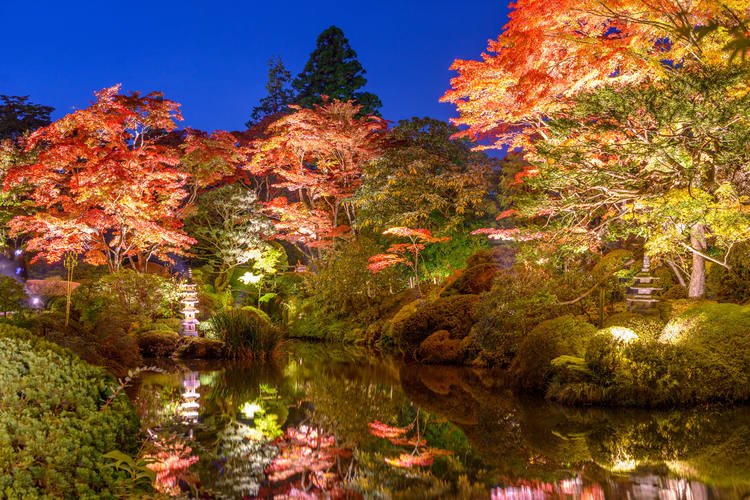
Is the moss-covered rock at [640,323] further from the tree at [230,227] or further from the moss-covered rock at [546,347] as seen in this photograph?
the tree at [230,227]

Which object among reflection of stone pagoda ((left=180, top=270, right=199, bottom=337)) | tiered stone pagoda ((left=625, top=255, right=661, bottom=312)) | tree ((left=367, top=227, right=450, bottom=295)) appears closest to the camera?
tiered stone pagoda ((left=625, top=255, right=661, bottom=312))

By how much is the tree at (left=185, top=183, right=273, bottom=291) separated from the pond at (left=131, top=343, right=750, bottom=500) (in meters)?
10.1

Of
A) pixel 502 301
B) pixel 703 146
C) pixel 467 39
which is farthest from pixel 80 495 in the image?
pixel 467 39

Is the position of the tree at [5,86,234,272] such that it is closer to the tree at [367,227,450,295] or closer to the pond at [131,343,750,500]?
the tree at [367,227,450,295]

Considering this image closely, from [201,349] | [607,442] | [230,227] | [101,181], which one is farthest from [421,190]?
[607,442]

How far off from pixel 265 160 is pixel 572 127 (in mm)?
11678

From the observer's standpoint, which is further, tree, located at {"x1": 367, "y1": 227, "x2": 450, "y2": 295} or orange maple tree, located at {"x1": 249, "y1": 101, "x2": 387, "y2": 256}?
orange maple tree, located at {"x1": 249, "y1": 101, "x2": 387, "y2": 256}

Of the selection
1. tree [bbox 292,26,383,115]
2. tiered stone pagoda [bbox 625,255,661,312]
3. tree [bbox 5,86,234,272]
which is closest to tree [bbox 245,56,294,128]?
tree [bbox 292,26,383,115]

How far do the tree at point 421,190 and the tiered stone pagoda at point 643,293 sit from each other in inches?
221

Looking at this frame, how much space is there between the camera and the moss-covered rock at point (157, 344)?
11.0 m

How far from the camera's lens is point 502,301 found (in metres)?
9.06

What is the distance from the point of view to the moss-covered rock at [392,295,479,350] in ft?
34.2

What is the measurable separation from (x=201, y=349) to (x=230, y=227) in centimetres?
730

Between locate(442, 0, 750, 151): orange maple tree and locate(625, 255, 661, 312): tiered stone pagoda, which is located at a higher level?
locate(442, 0, 750, 151): orange maple tree
